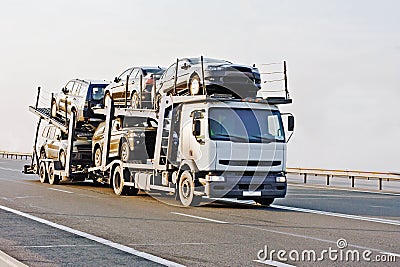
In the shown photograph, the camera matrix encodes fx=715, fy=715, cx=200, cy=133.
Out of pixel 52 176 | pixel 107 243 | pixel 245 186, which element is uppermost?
pixel 52 176

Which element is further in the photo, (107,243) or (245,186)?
(245,186)

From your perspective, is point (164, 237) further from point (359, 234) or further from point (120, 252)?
point (359, 234)

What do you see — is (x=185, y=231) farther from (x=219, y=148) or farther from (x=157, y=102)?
(x=157, y=102)

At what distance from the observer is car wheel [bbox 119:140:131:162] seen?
2080cm

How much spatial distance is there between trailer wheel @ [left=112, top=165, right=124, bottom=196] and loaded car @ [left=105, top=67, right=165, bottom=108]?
6.49 feet

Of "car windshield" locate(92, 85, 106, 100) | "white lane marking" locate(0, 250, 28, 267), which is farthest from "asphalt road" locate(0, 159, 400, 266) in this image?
"car windshield" locate(92, 85, 106, 100)

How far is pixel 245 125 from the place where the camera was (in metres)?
17.4

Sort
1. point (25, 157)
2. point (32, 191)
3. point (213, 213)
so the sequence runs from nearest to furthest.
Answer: point (213, 213)
point (32, 191)
point (25, 157)

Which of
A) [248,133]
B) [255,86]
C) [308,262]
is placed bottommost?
[308,262]

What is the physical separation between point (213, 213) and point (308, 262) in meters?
6.83

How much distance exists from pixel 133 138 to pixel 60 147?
A: 6.48m

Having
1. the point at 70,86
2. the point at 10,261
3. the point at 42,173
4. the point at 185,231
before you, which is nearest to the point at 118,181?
the point at 70,86

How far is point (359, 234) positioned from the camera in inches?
507

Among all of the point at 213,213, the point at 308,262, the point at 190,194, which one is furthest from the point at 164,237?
the point at 190,194
